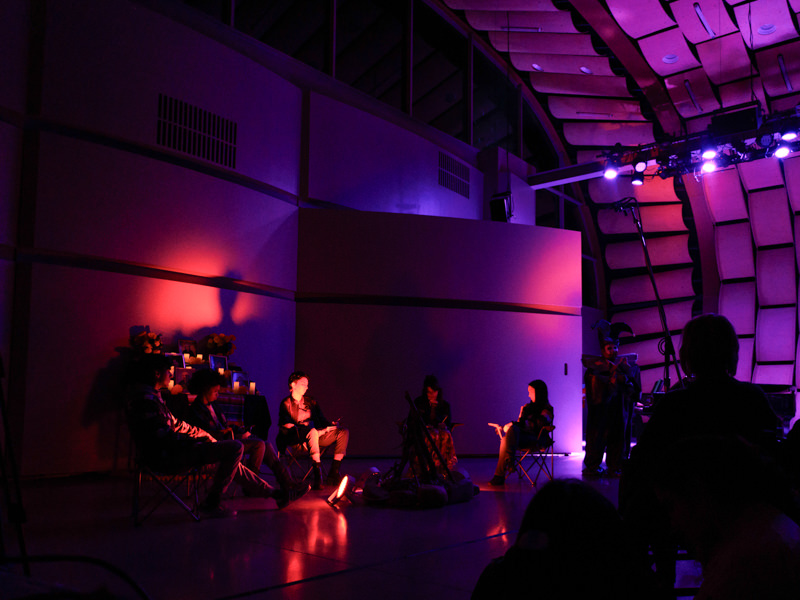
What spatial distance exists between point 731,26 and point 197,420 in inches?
387

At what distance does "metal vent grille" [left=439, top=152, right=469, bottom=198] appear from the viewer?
11070mm

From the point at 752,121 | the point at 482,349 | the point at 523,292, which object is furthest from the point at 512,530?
the point at 752,121

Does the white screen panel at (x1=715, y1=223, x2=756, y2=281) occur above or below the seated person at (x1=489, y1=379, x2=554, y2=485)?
above

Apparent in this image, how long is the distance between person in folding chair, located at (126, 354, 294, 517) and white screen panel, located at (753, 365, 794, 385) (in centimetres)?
1150

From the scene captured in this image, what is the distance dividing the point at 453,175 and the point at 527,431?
555 centimetres

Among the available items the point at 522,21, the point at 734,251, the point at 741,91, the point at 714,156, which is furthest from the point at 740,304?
the point at 522,21

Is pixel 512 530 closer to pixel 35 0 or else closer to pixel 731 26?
pixel 35 0

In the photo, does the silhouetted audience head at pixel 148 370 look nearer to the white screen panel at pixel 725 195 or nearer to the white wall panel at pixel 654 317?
the white screen panel at pixel 725 195

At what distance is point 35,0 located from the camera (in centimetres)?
630

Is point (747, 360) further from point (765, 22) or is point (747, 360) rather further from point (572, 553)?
point (572, 553)

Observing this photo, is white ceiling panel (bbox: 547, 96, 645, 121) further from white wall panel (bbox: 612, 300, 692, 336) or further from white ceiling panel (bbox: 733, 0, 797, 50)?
white wall panel (bbox: 612, 300, 692, 336)

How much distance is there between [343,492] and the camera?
539cm

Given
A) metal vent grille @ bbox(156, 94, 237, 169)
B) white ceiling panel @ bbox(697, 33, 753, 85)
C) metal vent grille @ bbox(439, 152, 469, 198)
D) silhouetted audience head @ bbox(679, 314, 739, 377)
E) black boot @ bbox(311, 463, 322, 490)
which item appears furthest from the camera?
metal vent grille @ bbox(439, 152, 469, 198)

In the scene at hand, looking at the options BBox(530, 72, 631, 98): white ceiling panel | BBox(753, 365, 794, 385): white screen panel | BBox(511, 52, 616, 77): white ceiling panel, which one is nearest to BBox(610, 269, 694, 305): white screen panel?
BBox(753, 365, 794, 385): white screen panel
